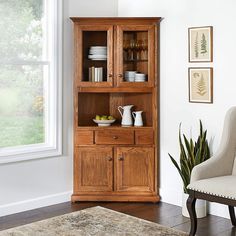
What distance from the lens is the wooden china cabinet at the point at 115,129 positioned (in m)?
4.73

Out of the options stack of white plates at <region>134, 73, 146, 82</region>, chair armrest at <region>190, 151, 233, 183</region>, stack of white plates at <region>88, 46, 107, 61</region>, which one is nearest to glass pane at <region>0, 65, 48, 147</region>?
stack of white plates at <region>88, 46, 107, 61</region>

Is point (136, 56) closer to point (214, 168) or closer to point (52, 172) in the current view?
point (52, 172)

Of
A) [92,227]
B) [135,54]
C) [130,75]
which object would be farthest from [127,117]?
[92,227]

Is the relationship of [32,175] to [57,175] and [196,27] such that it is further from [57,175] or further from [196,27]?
[196,27]

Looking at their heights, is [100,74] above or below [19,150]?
above

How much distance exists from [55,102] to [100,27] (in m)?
0.87

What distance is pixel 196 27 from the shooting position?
175 inches

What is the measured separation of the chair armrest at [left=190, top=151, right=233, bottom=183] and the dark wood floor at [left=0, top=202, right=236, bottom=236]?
0.49 m

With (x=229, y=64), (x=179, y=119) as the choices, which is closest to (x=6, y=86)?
(x=179, y=119)

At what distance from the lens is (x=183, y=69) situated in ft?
15.1

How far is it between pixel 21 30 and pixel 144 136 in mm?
1588

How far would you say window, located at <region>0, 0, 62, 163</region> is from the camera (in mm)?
4395

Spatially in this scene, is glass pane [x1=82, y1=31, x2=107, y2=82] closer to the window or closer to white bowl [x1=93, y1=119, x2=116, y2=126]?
the window

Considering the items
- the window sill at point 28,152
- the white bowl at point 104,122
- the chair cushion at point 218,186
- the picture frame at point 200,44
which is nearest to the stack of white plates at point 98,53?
the white bowl at point 104,122
